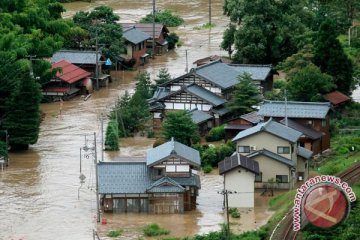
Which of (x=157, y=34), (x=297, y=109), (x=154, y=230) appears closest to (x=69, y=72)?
(x=157, y=34)

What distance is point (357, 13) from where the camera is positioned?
66.4 meters

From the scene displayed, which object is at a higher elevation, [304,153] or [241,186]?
[304,153]

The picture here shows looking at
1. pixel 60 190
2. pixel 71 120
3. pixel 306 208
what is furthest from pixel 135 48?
pixel 306 208

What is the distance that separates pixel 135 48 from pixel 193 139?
56.2 feet

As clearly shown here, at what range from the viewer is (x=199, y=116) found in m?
49.0

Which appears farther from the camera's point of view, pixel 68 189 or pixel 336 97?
pixel 336 97

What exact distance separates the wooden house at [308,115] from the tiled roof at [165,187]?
6.97m

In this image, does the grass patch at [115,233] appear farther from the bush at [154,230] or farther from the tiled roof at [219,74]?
the tiled roof at [219,74]

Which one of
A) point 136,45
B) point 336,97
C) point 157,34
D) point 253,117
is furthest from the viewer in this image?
point 157,34

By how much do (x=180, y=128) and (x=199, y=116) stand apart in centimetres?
313

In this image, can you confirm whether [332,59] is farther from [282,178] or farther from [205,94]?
[282,178]

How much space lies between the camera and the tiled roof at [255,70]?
176ft

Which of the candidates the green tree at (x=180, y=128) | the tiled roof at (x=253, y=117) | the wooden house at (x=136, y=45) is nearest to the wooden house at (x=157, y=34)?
the wooden house at (x=136, y=45)

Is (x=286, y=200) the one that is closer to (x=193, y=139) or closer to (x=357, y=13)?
(x=193, y=139)
